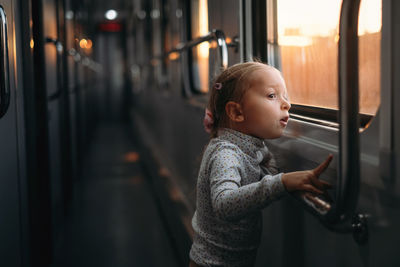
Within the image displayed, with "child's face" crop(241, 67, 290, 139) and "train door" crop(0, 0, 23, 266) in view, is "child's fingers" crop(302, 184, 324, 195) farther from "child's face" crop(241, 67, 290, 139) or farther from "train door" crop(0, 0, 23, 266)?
"train door" crop(0, 0, 23, 266)

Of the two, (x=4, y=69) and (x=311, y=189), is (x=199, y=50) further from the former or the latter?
(x=311, y=189)

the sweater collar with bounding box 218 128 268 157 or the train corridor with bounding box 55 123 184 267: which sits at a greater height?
the sweater collar with bounding box 218 128 268 157

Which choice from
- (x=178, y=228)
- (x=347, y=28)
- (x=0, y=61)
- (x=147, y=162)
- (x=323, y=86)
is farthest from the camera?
(x=147, y=162)

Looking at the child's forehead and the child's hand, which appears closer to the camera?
the child's hand

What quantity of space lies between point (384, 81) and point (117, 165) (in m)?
5.54

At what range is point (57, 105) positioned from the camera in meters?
3.26

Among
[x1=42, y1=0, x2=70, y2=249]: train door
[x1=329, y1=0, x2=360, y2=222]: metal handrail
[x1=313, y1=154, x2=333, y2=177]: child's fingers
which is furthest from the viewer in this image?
[x1=42, y1=0, x2=70, y2=249]: train door

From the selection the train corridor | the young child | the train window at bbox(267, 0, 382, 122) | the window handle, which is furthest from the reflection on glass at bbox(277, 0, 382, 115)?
the train corridor

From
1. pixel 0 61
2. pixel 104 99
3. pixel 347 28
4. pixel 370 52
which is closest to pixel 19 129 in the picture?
pixel 0 61

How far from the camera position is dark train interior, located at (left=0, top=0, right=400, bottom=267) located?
0.86m

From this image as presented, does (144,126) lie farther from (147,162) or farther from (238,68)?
(238,68)

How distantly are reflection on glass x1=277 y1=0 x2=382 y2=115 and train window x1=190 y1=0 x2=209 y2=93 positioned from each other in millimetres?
1648

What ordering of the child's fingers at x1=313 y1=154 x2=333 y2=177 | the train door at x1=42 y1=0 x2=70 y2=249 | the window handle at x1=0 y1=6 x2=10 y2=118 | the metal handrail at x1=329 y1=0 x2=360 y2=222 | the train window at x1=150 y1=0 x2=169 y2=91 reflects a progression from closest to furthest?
1. the metal handrail at x1=329 y1=0 x2=360 y2=222
2. the child's fingers at x1=313 y1=154 x2=333 y2=177
3. the window handle at x1=0 y1=6 x2=10 y2=118
4. the train door at x1=42 y1=0 x2=70 y2=249
5. the train window at x1=150 y1=0 x2=169 y2=91

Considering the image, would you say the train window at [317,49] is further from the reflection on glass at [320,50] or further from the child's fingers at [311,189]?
the child's fingers at [311,189]
